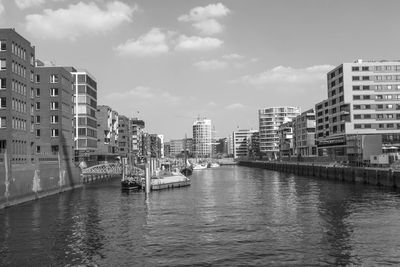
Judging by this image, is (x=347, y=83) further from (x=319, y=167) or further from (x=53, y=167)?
(x=53, y=167)

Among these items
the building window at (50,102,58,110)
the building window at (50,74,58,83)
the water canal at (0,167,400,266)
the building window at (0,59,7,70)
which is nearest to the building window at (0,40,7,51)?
the building window at (0,59,7,70)

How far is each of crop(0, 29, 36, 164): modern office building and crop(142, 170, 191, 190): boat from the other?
82.1ft

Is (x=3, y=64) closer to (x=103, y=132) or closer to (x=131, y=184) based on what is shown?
(x=131, y=184)

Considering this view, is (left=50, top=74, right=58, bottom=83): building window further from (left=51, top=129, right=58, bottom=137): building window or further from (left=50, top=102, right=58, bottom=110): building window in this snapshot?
(left=51, top=129, right=58, bottom=137): building window

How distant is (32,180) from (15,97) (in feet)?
56.8

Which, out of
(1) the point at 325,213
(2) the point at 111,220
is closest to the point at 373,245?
(1) the point at 325,213

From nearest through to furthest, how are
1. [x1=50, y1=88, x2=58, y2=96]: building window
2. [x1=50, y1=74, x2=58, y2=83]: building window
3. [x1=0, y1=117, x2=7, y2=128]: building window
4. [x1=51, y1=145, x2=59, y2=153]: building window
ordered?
[x1=0, y1=117, x2=7, y2=128]: building window < [x1=50, y1=74, x2=58, y2=83]: building window < [x1=50, y1=88, x2=58, y2=96]: building window < [x1=51, y1=145, x2=59, y2=153]: building window

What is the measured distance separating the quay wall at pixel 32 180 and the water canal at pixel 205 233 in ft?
9.90

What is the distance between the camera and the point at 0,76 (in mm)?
81438

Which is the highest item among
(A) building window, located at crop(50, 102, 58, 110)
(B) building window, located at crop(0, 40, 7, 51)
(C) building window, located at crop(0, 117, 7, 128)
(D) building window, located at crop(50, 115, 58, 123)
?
(B) building window, located at crop(0, 40, 7, 51)

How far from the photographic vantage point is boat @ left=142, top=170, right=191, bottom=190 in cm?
9506

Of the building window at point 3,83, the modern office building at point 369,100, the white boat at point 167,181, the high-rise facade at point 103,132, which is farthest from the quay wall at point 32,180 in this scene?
the modern office building at point 369,100

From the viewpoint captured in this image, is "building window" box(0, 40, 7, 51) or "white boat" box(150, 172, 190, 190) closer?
"building window" box(0, 40, 7, 51)

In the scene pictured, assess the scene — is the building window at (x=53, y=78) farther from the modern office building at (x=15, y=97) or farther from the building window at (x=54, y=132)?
the modern office building at (x=15, y=97)
